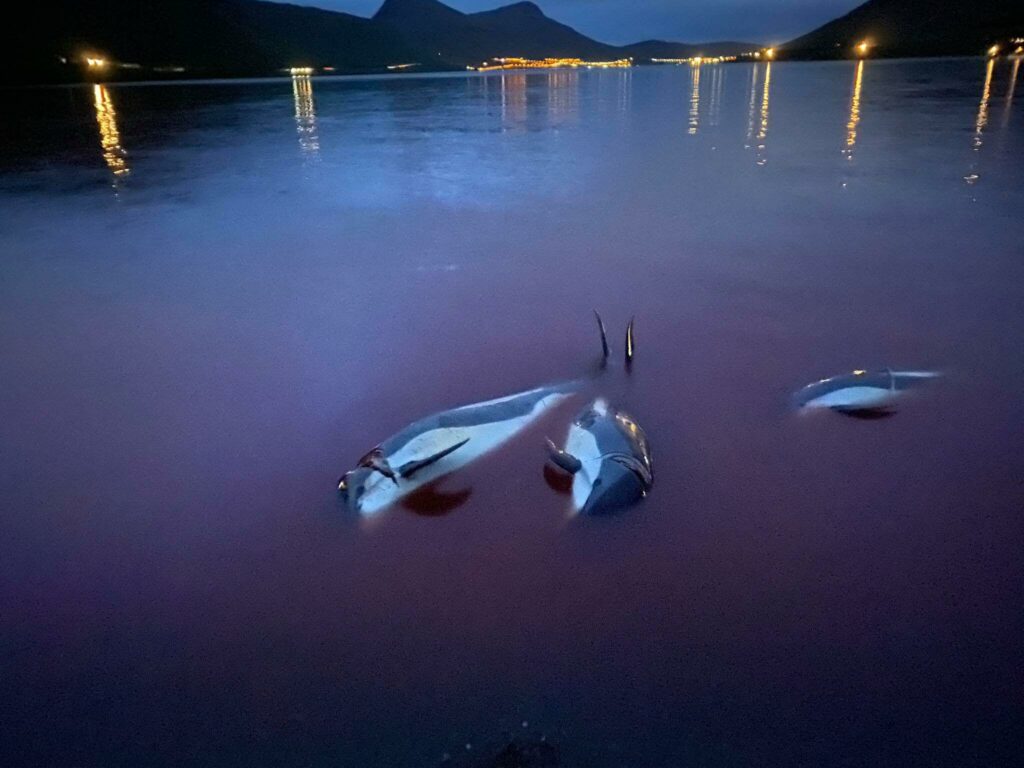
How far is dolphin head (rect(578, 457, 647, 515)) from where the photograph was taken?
4602 mm

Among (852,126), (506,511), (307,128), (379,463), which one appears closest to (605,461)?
(506,511)

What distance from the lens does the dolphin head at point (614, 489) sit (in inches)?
181

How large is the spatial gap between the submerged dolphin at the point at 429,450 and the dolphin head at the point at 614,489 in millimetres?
1111

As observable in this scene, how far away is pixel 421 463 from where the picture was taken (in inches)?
194

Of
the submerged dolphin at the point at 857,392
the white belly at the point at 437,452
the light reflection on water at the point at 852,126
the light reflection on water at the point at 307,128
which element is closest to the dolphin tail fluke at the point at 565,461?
the white belly at the point at 437,452

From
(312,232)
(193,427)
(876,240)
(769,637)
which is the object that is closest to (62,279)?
(312,232)

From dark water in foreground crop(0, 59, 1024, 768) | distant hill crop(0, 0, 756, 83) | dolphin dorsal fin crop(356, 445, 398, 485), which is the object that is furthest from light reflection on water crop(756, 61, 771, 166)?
distant hill crop(0, 0, 756, 83)

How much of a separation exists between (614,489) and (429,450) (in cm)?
154

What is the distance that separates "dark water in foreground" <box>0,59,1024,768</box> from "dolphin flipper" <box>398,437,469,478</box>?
14.0 inches

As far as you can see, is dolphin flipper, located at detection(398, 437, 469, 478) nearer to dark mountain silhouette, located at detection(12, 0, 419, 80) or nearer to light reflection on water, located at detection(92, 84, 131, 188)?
light reflection on water, located at detection(92, 84, 131, 188)

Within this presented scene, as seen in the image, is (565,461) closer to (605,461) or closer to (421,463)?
(605,461)

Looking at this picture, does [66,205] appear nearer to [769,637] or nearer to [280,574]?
[280,574]

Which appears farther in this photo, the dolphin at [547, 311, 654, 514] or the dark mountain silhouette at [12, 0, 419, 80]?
the dark mountain silhouette at [12, 0, 419, 80]

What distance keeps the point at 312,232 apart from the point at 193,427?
23.4ft
